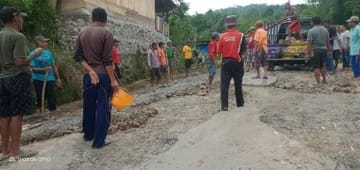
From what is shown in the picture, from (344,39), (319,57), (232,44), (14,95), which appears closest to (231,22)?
(232,44)

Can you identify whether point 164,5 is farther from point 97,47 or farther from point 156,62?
point 97,47

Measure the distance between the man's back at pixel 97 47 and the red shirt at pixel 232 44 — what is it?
270cm

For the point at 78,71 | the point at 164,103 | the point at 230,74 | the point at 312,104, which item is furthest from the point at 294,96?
the point at 78,71

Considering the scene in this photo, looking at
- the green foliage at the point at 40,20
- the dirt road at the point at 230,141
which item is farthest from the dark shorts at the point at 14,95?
the green foliage at the point at 40,20

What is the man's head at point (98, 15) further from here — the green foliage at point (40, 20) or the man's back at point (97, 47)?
the green foliage at point (40, 20)

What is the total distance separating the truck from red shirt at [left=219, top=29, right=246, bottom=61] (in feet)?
24.6

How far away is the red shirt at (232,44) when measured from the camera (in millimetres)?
7812

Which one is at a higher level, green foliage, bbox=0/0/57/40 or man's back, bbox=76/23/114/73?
green foliage, bbox=0/0/57/40

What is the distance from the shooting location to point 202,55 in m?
32.0

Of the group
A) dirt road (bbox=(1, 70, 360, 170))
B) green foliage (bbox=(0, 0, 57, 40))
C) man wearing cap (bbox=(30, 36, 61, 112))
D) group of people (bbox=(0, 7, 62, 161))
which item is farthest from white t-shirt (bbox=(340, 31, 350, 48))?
group of people (bbox=(0, 7, 62, 161))

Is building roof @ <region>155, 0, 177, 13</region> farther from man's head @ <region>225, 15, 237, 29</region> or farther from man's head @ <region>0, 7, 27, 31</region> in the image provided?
man's head @ <region>0, 7, 27, 31</region>

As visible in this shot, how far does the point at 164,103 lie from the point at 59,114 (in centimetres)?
248

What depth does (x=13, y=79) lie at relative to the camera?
5488mm

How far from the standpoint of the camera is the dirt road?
16.9 feet
